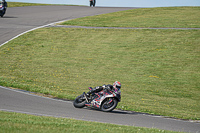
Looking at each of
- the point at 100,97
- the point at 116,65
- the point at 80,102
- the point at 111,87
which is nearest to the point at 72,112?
the point at 80,102

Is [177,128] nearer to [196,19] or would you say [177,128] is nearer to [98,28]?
[98,28]

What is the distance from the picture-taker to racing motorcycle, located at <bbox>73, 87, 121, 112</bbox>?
1192 cm

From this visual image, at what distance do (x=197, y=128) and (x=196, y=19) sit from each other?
106 ft

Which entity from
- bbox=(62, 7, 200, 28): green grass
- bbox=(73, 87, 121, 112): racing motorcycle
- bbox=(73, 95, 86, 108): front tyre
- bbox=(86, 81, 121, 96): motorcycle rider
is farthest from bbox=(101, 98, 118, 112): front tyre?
bbox=(62, 7, 200, 28): green grass

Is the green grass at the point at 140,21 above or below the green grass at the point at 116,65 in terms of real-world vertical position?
above

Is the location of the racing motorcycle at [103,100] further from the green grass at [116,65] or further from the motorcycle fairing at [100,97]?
the green grass at [116,65]

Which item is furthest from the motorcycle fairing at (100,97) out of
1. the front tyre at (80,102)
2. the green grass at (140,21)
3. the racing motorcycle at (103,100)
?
the green grass at (140,21)

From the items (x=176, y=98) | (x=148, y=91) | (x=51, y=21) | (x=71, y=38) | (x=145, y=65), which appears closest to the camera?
(x=176, y=98)

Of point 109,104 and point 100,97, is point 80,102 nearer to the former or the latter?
point 100,97

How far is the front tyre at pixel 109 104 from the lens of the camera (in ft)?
39.4

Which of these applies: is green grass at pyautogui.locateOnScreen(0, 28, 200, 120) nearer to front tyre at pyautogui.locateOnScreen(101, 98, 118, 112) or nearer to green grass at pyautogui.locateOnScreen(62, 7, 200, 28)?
front tyre at pyautogui.locateOnScreen(101, 98, 118, 112)

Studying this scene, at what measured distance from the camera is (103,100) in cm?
1193

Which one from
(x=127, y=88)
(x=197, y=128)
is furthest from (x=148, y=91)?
(x=197, y=128)

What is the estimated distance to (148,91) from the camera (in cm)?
1752
